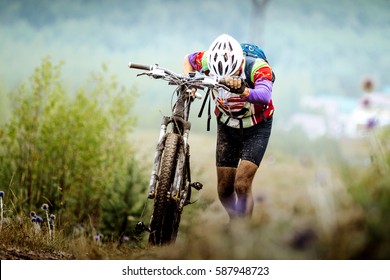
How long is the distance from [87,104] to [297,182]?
18.3 m

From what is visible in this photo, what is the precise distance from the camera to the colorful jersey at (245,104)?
617 cm

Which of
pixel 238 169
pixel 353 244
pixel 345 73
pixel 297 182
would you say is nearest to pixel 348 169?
pixel 297 182

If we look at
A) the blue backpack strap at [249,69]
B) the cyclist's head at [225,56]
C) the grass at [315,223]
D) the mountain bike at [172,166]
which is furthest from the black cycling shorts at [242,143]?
the grass at [315,223]

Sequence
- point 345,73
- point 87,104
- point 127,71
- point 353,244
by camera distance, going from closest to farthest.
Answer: point 353,244
point 87,104
point 127,71
point 345,73

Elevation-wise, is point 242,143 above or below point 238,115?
below

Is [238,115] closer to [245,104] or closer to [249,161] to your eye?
[245,104]

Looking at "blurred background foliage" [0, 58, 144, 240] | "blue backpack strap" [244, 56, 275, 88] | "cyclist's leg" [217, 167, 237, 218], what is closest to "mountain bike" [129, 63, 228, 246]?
"blue backpack strap" [244, 56, 275, 88]

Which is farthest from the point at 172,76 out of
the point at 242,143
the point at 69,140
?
the point at 69,140

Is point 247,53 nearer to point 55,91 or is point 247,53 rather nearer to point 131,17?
point 55,91

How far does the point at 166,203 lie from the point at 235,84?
3.44ft

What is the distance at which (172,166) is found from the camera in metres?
5.97
